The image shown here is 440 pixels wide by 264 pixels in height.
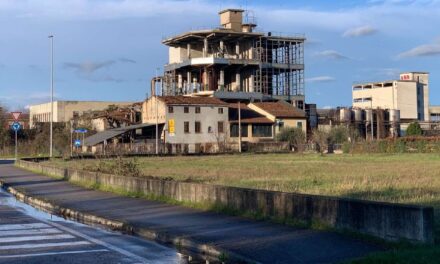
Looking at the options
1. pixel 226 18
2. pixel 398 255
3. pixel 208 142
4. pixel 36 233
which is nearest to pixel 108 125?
pixel 208 142

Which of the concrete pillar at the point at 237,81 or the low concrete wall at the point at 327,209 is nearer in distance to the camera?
the low concrete wall at the point at 327,209

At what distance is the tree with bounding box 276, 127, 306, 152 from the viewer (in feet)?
290

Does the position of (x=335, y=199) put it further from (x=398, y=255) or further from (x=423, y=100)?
(x=423, y=100)

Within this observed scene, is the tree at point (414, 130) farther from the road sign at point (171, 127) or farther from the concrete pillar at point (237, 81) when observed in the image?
the road sign at point (171, 127)

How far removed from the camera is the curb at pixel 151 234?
10125mm

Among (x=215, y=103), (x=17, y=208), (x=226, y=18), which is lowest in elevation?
(x=17, y=208)

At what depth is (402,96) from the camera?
14212cm

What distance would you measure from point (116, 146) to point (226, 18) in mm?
42760

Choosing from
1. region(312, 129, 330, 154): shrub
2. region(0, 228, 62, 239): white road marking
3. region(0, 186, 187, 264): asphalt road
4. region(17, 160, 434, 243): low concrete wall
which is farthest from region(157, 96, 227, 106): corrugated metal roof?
region(0, 228, 62, 239): white road marking

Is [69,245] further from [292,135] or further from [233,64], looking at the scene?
[233,64]

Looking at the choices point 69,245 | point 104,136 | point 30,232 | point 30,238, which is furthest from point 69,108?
point 69,245

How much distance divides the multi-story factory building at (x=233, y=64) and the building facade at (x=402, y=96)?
29.8 meters

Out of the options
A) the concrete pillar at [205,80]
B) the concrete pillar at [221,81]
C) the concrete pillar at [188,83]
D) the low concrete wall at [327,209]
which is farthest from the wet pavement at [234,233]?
the concrete pillar at [188,83]

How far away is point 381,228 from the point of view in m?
10.6
